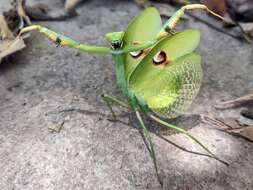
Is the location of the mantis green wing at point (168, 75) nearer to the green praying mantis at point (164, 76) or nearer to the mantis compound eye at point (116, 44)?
the green praying mantis at point (164, 76)

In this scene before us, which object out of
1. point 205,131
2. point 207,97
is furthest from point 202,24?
point 205,131

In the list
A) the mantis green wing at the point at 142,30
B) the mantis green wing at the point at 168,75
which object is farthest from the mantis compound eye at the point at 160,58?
the mantis green wing at the point at 142,30

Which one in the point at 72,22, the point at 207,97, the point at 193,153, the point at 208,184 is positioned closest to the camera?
the point at 208,184

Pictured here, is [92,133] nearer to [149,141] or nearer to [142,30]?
[149,141]

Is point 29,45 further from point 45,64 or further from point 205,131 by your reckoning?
point 205,131

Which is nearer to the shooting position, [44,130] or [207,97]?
[44,130]

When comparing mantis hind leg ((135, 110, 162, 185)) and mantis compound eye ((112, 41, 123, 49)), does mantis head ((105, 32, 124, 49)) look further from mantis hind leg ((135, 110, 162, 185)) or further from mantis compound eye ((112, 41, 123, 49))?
mantis hind leg ((135, 110, 162, 185))
